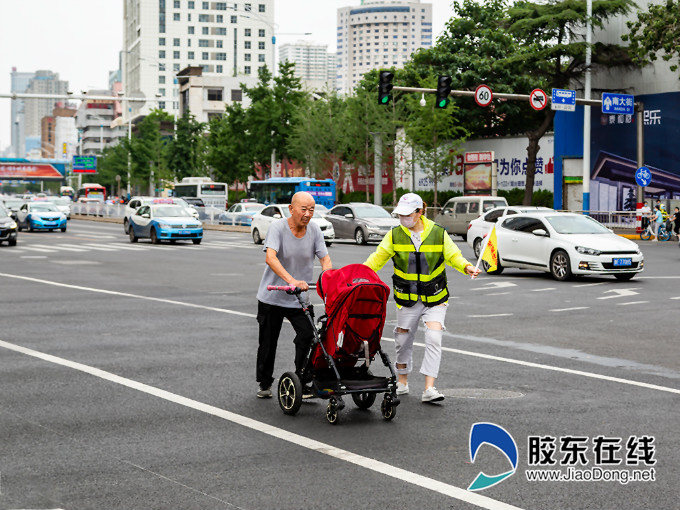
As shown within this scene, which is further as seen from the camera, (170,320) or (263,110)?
(263,110)

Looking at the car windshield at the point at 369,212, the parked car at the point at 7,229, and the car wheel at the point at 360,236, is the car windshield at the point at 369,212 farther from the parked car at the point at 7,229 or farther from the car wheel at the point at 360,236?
the parked car at the point at 7,229

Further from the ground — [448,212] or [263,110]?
[263,110]

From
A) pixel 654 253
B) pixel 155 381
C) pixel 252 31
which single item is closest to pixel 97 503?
pixel 155 381

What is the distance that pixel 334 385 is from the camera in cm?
752

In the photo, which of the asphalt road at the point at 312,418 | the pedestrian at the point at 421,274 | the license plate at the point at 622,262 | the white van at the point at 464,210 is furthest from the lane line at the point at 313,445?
the white van at the point at 464,210

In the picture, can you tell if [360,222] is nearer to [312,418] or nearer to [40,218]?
[40,218]

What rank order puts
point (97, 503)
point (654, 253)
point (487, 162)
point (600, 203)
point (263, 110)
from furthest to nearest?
point (263, 110) → point (487, 162) → point (600, 203) → point (654, 253) → point (97, 503)

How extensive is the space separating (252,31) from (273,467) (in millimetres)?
180112

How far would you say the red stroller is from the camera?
7.41 m

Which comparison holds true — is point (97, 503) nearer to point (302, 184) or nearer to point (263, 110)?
point (302, 184)

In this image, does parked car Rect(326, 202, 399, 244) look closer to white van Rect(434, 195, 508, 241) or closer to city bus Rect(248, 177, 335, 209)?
white van Rect(434, 195, 508, 241)

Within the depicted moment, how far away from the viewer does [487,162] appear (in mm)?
58250

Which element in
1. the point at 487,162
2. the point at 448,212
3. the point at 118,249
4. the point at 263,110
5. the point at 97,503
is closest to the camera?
the point at 97,503

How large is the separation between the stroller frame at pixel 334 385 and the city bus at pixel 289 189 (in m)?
49.5
